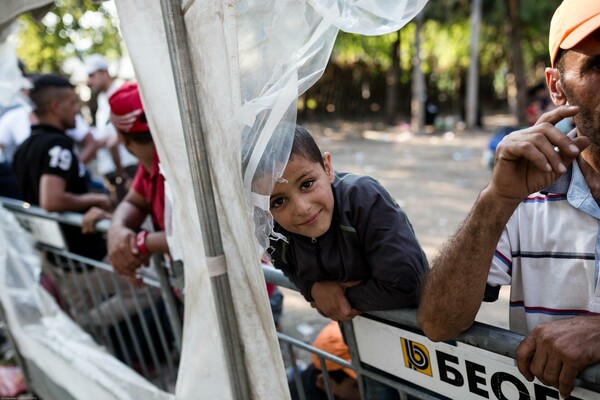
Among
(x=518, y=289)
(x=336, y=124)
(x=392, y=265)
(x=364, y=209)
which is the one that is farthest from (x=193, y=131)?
(x=336, y=124)

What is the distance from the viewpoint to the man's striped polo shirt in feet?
4.78

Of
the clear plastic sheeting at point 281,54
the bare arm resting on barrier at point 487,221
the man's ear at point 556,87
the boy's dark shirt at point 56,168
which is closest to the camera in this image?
the bare arm resting on barrier at point 487,221

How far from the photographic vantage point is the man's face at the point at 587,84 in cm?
142

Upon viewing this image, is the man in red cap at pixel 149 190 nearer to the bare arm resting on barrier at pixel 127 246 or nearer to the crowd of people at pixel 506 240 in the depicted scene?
the bare arm resting on barrier at pixel 127 246

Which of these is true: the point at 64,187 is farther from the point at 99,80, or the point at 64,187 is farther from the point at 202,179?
the point at 99,80

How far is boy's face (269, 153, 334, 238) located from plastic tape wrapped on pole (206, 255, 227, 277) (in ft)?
0.72

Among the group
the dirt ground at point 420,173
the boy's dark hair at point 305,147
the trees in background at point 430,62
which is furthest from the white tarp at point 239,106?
the trees in background at point 430,62

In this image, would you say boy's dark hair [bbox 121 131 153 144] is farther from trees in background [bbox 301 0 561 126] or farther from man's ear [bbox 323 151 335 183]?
trees in background [bbox 301 0 561 126]

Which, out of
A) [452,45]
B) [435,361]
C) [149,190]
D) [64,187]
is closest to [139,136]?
[149,190]

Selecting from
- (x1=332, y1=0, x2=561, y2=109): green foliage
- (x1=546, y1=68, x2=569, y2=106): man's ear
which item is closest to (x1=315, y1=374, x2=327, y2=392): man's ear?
(x1=546, y1=68, x2=569, y2=106): man's ear

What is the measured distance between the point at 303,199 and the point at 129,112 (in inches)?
50.7

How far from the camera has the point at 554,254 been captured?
1.50m

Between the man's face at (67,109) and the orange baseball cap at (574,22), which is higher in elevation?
the man's face at (67,109)

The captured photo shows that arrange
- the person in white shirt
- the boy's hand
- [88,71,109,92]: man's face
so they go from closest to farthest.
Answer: the boy's hand < the person in white shirt < [88,71,109,92]: man's face
